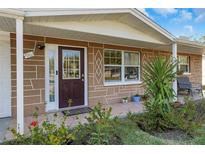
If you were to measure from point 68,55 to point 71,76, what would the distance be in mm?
740

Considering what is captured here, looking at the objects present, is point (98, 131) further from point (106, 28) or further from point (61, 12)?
point (106, 28)

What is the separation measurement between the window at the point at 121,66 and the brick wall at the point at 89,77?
0.85 ft

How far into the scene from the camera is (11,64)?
5.59 meters

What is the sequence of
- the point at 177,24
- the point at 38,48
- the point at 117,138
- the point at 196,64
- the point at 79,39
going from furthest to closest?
the point at 177,24 → the point at 196,64 → the point at 79,39 → the point at 38,48 → the point at 117,138

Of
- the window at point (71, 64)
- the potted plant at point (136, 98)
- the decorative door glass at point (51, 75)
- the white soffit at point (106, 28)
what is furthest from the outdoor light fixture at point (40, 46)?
the potted plant at point (136, 98)

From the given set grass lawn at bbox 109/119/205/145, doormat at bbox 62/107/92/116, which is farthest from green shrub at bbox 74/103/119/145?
doormat at bbox 62/107/92/116

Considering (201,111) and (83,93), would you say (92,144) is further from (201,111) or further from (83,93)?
(201,111)

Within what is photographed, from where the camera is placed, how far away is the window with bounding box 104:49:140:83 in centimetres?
799

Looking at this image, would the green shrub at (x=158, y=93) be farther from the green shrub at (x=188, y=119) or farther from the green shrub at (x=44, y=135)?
the green shrub at (x=44, y=135)

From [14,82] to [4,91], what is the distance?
1.33ft

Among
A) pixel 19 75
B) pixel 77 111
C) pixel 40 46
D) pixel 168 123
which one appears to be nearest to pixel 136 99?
pixel 77 111

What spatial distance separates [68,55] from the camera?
22.2 ft

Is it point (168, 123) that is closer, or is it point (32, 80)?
point (168, 123)
